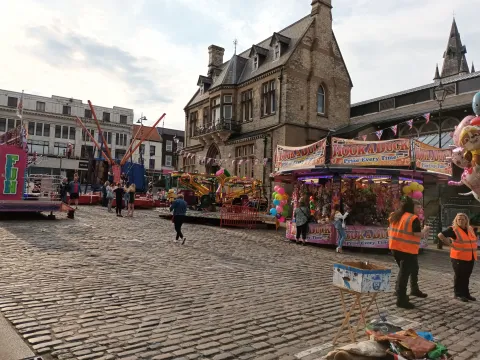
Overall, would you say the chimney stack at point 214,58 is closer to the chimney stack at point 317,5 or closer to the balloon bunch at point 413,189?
the chimney stack at point 317,5

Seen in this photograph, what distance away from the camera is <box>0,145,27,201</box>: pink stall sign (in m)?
16.6

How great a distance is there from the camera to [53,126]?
56.7m

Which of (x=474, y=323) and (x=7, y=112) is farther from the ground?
(x=7, y=112)

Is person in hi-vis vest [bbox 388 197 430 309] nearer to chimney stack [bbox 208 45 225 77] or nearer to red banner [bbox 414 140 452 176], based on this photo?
red banner [bbox 414 140 452 176]

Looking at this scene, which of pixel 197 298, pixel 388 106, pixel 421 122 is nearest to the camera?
pixel 197 298

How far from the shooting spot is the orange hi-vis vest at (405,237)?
625 centimetres

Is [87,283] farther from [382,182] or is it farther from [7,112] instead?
[7,112]

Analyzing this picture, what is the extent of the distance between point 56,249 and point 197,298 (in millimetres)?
5301

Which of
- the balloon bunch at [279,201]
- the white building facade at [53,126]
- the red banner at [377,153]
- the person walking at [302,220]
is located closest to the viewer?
the red banner at [377,153]

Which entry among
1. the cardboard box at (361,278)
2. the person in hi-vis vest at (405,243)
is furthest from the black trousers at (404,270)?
the cardboard box at (361,278)

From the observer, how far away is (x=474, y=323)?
5.39 meters

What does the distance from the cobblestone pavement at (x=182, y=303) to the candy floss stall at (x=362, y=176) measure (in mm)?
2816

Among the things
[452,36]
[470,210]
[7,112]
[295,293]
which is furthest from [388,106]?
[7,112]

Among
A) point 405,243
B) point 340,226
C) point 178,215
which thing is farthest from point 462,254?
point 178,215
